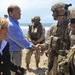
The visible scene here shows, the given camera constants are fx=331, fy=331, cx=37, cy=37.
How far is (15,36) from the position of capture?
6281 mm

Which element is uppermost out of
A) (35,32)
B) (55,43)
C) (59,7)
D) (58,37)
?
(59,7)

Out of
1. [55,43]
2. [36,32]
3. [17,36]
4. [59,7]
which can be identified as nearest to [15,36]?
[17,36]

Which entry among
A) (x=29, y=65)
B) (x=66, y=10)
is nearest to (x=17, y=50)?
(x=66, y=10)

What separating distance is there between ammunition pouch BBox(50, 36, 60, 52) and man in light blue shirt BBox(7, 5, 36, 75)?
567 mm

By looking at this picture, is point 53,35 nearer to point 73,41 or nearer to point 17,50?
point 17,50

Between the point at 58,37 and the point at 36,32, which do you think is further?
the point at 36,32

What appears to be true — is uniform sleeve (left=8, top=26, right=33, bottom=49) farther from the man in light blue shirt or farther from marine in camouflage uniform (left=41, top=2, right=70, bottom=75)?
marine in camouflage uniform (left=41, top=2, right=70, bottom=75)

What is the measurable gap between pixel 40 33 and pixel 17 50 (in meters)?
5.90

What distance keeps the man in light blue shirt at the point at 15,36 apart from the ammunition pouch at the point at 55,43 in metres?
0.57

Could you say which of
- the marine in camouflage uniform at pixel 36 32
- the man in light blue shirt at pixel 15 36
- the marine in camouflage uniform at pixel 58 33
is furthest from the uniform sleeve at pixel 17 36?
the marine in camouflage uniform at pixel 36 32

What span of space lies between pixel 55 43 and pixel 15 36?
2.61 ft

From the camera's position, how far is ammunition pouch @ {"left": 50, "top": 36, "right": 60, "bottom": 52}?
6.01 metres

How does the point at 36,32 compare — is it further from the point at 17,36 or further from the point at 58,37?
the point at 58,37

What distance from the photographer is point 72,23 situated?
15.3ft
